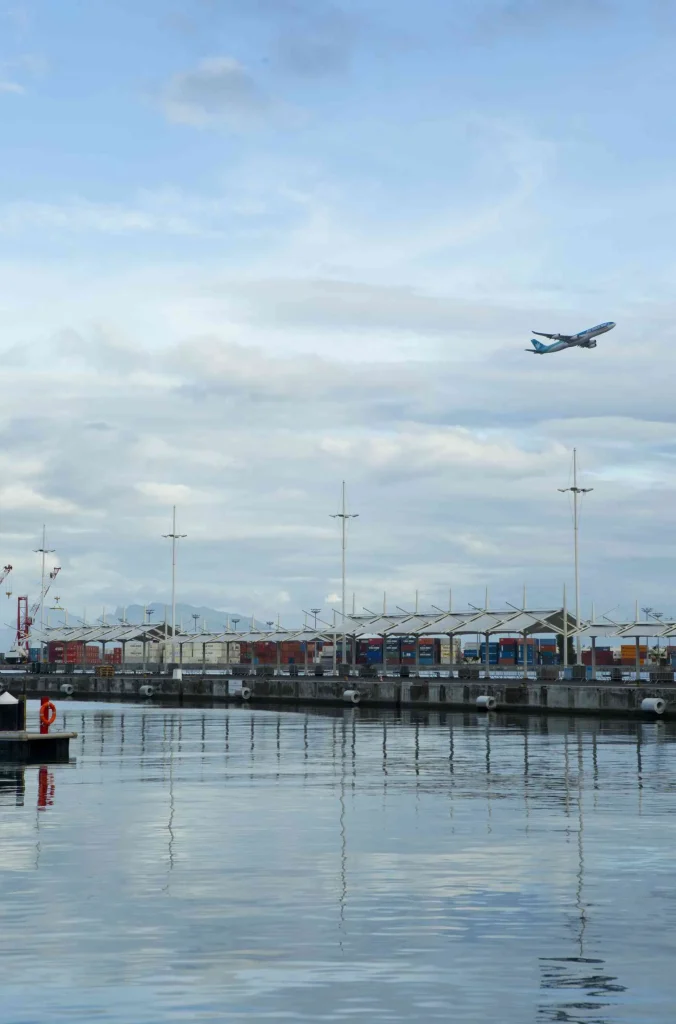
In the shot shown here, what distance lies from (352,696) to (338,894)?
95.8m

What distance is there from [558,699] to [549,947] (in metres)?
79.2

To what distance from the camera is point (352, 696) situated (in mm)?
119812

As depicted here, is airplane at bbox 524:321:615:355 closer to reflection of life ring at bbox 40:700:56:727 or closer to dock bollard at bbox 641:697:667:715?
dock bollard at bbox 641:697:667:715

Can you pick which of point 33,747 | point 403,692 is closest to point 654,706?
point 403,692

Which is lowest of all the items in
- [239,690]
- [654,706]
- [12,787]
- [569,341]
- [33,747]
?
[12,787]

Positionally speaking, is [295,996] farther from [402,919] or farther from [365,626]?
[365,626]

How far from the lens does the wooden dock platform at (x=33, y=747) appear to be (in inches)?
2046

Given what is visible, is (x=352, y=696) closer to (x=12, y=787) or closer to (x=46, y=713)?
(x=46, y=713)

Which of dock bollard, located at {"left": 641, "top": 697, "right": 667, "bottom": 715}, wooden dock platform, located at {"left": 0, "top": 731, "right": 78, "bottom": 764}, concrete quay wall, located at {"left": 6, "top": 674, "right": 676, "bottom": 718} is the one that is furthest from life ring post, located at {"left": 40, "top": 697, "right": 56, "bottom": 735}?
concrete quay wall, located at {"left": 6, "top": 674, "right": 676, "bottom": 718}

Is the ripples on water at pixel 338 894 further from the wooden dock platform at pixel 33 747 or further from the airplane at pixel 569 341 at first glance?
the airplane at pixel 569 341

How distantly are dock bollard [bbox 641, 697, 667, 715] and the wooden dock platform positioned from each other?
153ft

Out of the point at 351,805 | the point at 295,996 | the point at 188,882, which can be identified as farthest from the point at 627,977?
the point at 351,805

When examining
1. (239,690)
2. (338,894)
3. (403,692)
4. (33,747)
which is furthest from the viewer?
(239,690)

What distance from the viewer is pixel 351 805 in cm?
3941
